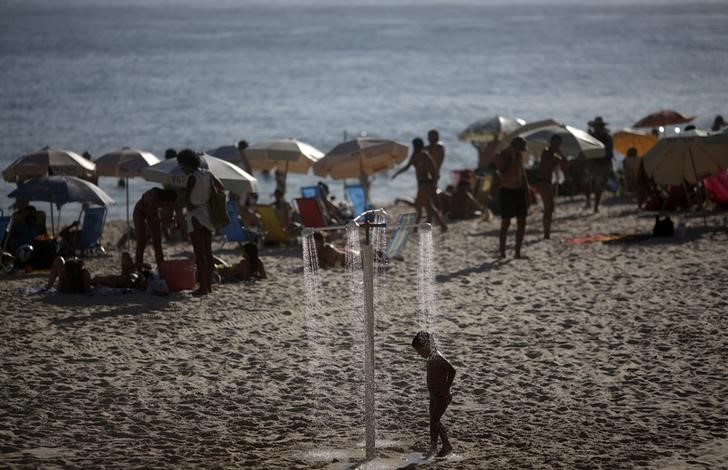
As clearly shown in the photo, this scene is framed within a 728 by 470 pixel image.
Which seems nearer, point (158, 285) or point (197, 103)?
point (158, 285)

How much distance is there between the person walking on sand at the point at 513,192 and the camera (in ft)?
44.8

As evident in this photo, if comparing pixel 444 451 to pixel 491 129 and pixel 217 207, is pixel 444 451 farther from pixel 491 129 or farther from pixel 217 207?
pixel 491 129

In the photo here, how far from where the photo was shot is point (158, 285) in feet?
38.2

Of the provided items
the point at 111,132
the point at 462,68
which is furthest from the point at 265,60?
the point at 111,132

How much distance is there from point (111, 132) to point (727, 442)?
3884cm

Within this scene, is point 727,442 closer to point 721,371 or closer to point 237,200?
point 721,371

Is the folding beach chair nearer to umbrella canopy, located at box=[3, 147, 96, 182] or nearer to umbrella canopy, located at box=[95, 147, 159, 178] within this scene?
umbrella canopy, located at box=[95, 147, 159, 178]

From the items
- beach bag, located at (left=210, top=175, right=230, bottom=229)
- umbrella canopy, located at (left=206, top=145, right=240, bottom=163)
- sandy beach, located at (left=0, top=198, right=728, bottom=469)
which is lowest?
sandy beach, located at (left=0, top=198, right=728, bottom=469)

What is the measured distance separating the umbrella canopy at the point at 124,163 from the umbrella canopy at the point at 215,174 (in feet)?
8.85

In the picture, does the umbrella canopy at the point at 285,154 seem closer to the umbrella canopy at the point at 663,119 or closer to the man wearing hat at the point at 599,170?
the man wearing hat at the point at 599,170

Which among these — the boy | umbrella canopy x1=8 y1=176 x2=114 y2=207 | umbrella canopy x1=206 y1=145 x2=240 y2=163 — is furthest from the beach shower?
umbrella canopy x1=206 y1=145 x2=240 y2=163

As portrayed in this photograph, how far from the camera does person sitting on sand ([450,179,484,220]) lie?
1838 cm

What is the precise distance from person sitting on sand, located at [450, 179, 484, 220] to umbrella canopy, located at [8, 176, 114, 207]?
6225 mm

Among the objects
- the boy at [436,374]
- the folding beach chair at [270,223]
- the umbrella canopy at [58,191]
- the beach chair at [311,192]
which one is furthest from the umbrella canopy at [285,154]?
the boy at [436,374]
